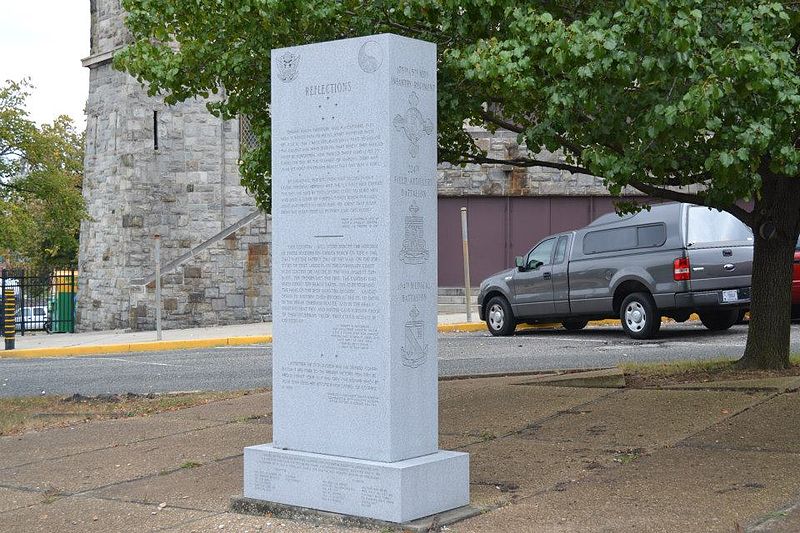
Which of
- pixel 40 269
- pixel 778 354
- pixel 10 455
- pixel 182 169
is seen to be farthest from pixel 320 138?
pixel 40 269

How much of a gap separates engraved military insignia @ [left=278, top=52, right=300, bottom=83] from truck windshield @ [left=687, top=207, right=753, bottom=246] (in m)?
11.6

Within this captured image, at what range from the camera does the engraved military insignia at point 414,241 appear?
20.3 ft

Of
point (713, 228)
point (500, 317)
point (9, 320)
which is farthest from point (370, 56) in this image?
point (9, 320)

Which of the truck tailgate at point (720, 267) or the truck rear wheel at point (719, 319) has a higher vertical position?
the truck tailgate at point (720, 267)

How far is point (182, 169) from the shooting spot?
28.4m

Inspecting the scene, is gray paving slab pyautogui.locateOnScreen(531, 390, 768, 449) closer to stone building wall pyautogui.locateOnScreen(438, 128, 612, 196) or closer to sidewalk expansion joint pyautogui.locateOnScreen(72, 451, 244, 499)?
sidewalk expansion joint pyautogui.locateOnScreen(72, 451, 244, 499)

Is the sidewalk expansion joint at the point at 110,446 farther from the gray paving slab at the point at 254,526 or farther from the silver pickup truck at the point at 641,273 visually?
the silver pickup truck at the point at 641,273

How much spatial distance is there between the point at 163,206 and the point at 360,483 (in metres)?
23.1

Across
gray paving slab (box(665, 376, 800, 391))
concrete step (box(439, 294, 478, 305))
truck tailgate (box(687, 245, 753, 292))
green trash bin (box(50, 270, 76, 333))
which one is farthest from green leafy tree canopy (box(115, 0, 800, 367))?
green trash bin (box(50, 270, 76, 333))

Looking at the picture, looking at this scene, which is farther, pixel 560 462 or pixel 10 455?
pixel 10 455

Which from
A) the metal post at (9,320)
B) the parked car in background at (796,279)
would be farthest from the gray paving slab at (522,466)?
the metal post at (9,320)

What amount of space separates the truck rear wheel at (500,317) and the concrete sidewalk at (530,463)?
30.2ft

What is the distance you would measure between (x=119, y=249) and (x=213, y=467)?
21.4 m

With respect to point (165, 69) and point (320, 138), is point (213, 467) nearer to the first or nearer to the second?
point (320, 138)
